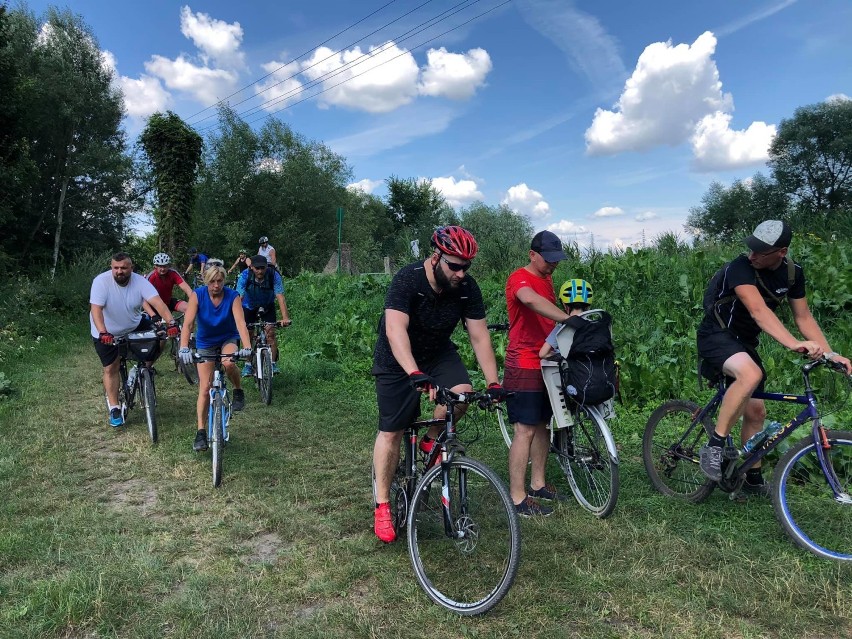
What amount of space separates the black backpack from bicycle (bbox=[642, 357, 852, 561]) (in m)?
0.87

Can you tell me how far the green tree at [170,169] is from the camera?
2267 cm

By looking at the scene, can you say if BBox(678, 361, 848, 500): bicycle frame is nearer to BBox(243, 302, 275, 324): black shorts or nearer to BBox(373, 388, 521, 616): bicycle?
BBox(373, 388, 521, 616): bicycle

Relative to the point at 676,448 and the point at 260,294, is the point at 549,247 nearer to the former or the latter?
the point at 676,448

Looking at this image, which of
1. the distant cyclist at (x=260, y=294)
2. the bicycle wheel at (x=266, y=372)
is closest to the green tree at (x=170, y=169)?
the distant cyclist at (x=260, y=294)

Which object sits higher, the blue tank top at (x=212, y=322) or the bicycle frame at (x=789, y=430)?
the blue tank top at (x=212, y=322)

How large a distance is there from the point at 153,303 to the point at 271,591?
483cm

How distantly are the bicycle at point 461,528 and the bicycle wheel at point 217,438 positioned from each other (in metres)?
2.30

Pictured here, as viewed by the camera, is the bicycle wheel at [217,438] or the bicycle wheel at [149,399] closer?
the bicycle wheel at [217,438]

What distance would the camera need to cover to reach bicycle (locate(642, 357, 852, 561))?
345 centimetres

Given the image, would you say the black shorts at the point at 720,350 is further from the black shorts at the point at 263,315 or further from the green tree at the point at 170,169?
the green tree at the point at 170,169

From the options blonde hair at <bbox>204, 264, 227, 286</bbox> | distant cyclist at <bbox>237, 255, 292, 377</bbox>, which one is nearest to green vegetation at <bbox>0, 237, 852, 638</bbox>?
blonde hair at <bbox>204, 264, 227, 286</bbox>

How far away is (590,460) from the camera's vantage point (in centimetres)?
425

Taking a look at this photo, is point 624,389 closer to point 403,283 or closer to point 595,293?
point 595,293

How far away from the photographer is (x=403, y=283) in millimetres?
3496
